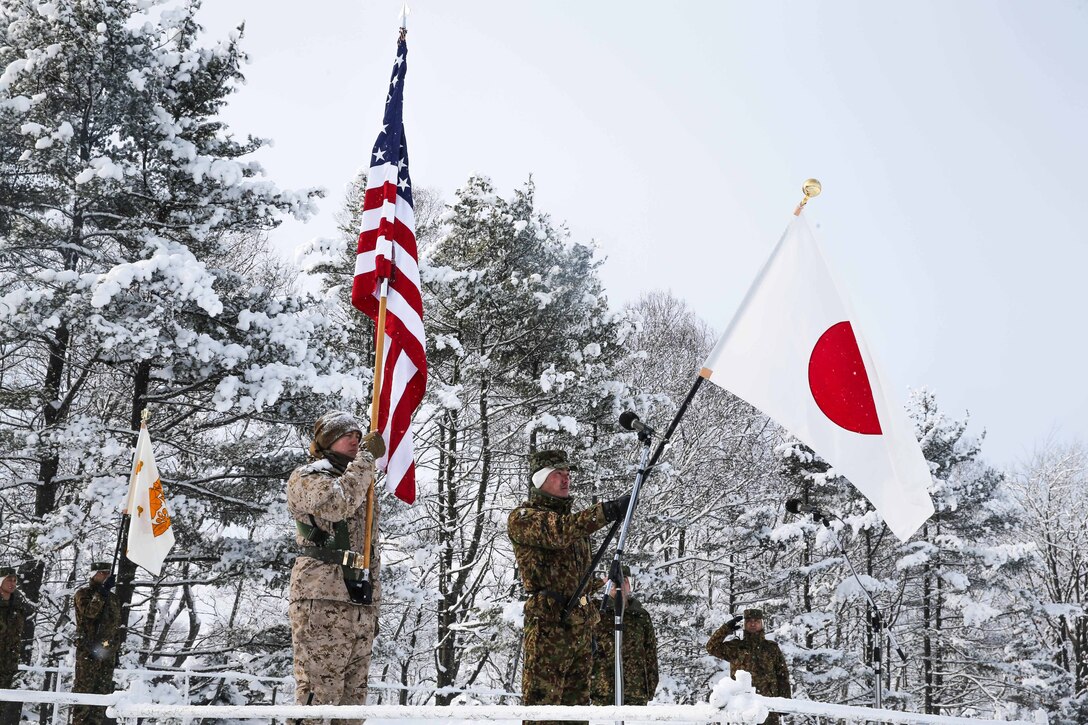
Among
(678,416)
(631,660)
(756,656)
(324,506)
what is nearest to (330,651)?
(324,506)

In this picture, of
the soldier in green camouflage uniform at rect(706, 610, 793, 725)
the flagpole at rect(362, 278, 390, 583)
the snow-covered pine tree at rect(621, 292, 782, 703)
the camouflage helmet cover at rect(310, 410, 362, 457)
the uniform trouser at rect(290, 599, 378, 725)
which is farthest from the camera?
the snow-covered pine tree at rect(621, 292, 782, 703)

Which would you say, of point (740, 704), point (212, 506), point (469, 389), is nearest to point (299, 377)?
point (212, 506)

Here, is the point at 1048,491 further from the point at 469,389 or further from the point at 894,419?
the point at 894,419

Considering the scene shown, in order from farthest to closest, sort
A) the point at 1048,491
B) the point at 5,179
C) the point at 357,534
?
1. the point at 1048,491
2. the point at 5,179
3. the point at 357,534

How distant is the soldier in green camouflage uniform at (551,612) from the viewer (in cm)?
483

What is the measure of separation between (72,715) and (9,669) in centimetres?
98

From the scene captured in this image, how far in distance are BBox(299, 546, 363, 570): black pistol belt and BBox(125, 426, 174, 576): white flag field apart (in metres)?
4.87

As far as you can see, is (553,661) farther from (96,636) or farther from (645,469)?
(96,636)

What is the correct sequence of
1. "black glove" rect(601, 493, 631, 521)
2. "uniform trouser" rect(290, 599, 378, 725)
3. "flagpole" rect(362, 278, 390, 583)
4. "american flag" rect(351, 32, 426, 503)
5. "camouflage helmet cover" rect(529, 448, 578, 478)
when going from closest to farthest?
"black glove" rect(601, 493, 631, 521) → "uniform trouser" rect(290, 599, 378, 725) → "flagpole" rect(362, 278, 390, 583) → "camouflage helmet cover" rect(529, 448, 578, 478) → "american flag" rect(351, 32, 426, 503)

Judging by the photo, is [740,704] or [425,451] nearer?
[740,704]

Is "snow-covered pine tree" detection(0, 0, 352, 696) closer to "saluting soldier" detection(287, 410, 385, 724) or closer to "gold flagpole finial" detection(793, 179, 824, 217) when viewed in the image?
"saluting soldier" detection(287, 410, 385, 724)

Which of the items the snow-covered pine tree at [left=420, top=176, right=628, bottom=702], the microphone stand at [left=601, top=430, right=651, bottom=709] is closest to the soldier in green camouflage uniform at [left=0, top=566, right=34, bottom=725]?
the snow-covered pine tree at [left=420, top=176, right=628, bottom=702]

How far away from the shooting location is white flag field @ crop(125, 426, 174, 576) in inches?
337

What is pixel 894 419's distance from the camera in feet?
12.6
